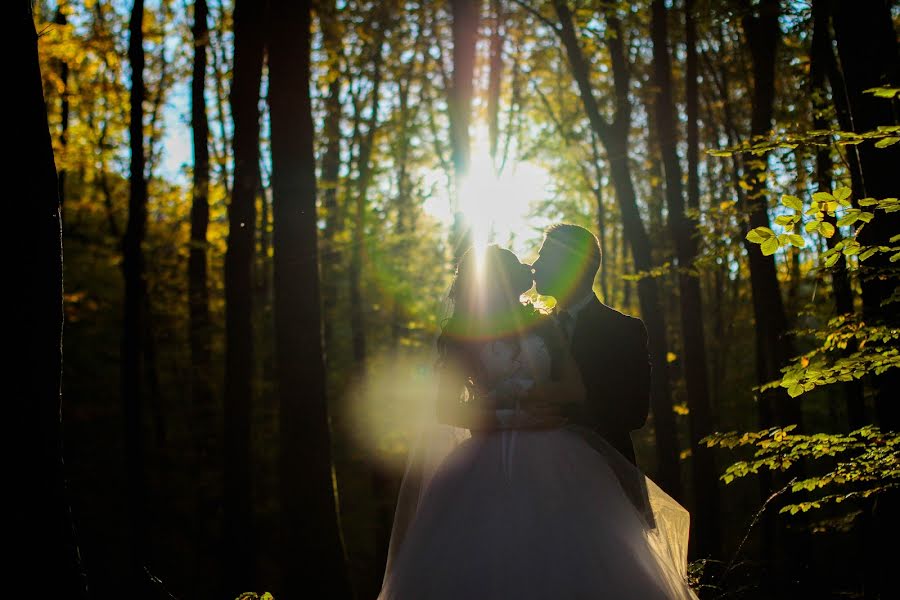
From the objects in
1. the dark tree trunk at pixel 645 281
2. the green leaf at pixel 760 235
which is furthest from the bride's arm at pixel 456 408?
the dark tree trunk at pixel 645 281

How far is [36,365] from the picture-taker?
311cm

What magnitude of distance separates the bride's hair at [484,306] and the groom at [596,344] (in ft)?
1.01

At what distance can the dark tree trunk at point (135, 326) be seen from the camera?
1073 centimetres

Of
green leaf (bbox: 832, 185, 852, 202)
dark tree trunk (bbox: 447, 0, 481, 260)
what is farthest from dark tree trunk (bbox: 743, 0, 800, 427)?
green leaf (bbox: 832, 185, 852, 202)

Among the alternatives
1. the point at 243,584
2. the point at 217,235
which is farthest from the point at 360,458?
the point at 243,584

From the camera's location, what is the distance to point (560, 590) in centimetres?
331

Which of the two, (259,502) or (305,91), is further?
(259,502)

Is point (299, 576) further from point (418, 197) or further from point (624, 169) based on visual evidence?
point (418, 197)

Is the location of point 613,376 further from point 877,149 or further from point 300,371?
point 300,371

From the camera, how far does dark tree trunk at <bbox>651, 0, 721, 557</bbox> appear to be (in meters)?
10.9

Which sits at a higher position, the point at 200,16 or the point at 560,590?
the point at 200,16

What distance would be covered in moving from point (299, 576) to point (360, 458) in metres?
10.6

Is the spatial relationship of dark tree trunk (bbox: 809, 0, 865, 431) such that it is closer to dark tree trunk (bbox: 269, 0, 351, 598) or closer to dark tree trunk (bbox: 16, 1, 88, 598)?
dark tree trunk (bbox: 269, 0, 351, 598)

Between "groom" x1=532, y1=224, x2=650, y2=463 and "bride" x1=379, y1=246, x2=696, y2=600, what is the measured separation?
237 millimetres
